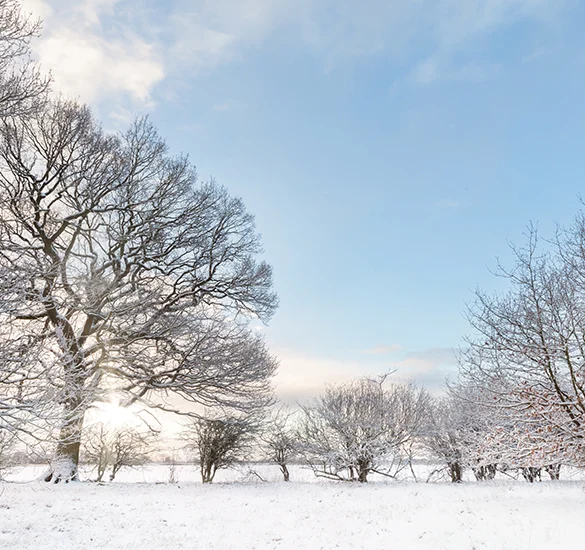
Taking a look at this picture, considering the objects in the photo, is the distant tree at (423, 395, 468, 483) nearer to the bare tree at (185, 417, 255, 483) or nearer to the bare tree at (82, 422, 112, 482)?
the bare tree at (185, 417, 255, 483)

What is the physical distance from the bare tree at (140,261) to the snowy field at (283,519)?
3025 millimetres

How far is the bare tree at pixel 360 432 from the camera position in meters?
17.7

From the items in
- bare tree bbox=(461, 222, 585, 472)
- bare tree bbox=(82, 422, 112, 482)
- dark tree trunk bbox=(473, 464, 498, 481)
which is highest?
bare tree bbox=(461, 222, 585, 472)

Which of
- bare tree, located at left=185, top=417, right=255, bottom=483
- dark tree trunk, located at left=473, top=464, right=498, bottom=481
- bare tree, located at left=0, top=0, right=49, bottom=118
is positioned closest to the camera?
bare tree, located at left=0, top=0, right=49, bottom=118

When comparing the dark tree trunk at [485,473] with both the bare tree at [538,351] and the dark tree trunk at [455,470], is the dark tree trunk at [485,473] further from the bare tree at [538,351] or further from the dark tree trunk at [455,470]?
the bare tree at [538,351]

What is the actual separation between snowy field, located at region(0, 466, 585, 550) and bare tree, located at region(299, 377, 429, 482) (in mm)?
4710

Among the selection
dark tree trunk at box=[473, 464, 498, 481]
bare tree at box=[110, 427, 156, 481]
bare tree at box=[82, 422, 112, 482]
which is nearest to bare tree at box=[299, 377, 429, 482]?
dark tree trunk at box=[473, 464, 498, 481]

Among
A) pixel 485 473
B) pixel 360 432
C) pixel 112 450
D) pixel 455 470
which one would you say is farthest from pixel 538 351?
pixel 112 450

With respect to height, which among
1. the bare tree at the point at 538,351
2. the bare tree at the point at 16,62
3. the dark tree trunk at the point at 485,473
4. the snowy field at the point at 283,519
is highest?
the bare tree at the point at 16,62

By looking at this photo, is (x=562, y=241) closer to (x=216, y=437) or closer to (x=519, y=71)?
(x=519, y=71)

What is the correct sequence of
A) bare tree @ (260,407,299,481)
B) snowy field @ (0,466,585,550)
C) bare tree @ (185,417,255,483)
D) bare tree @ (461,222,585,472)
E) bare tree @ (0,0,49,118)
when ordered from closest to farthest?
1. bare tree @ (0,0,49,118)
2. snowy field @ (0,466,585,550)
3. bare tree @ (461,222,585,472)
4. bare tree @ (185,417,255,483)
5. bare tree @ (260,407,299,481)

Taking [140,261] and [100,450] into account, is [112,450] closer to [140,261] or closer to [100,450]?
[100,450]

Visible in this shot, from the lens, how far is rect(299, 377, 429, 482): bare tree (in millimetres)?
17719

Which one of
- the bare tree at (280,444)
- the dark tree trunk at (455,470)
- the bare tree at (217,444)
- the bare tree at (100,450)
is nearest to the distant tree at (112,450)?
the bare tree at (100,450)
